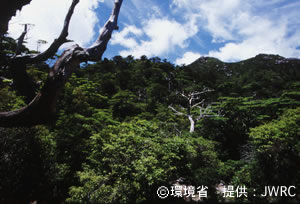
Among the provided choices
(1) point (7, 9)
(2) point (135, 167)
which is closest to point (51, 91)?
(1) point (7, 9)

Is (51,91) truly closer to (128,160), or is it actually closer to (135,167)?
(135,167)

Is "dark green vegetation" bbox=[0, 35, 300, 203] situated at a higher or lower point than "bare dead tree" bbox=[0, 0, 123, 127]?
lower

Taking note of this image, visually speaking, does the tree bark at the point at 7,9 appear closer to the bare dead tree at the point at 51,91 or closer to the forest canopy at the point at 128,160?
the forest canopy at the point at 128,160

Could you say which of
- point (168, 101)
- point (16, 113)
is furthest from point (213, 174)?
point (168, 101)

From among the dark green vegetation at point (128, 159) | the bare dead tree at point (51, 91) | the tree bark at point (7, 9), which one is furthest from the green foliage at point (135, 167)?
the tree bark at point (7, 9)

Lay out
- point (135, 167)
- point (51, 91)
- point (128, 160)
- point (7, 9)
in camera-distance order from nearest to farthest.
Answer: point (51, 91), point (7, 9), point (135, 167), point (128, 160)

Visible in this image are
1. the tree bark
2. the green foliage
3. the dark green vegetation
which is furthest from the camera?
the green foliage

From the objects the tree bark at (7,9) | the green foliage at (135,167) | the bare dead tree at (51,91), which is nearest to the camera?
the bare dead tree at (51,91)

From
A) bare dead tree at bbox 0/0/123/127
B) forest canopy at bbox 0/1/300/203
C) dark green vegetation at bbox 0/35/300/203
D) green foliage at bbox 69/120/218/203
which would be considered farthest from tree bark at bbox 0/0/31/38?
green foliage at bbox 69/120/218/203

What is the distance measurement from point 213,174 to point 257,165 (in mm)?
1450

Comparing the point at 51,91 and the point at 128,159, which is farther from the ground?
the point at 51,91

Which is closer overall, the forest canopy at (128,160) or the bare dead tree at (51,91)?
the bare dead tree at (51,91)

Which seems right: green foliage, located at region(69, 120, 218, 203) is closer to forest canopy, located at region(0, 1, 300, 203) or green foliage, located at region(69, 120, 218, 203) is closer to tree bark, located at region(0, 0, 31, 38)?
forest canopy, located at region(0, 1, 300, 203)

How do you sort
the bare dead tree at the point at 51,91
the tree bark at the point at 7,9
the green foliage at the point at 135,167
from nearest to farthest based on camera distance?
the bare dead tree at the point at 51,91 < the tree bark at the point at 7,9 < the green foliage at the point at 135,167
